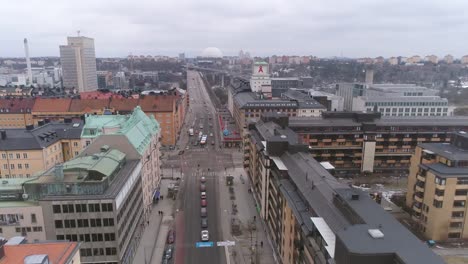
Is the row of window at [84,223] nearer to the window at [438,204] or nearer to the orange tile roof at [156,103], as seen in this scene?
the window at [438,204]

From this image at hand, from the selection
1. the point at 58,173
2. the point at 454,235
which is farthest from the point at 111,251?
the point at 454,235

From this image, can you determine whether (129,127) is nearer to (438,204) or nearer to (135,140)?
(135,140)

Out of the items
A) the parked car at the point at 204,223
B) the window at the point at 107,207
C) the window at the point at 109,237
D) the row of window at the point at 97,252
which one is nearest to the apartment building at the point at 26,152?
the row of window at the point at 97,252

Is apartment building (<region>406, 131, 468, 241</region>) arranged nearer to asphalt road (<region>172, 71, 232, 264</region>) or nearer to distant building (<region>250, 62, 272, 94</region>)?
asphalt road (<region>172, 71, 232, 264</region>)

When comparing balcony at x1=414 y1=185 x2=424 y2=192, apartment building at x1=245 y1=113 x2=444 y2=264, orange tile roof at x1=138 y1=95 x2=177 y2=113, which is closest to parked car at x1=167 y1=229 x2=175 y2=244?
apartment building at x1=245 y1=113 x2=444 y2=264

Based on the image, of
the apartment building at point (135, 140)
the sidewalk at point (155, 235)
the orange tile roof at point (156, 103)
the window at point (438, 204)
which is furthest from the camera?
the orange tile roof at point (156, 103)

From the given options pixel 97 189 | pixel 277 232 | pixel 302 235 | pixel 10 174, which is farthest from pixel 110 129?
pixel 302 235
